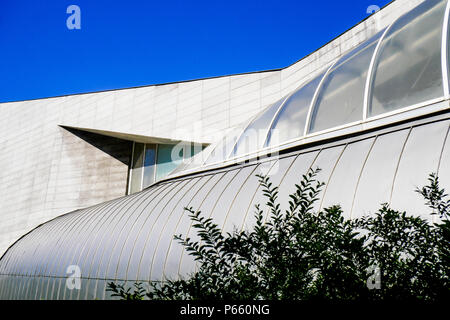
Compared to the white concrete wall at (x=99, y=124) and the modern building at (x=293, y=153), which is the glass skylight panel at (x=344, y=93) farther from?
the white concrete wall at (x=99, y=124)

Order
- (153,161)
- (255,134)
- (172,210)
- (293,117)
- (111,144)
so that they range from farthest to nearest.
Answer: (111,144)
(153,161)
(255,134)
(172,210)
(293,117)

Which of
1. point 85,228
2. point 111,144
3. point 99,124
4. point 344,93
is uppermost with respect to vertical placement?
point 99,124

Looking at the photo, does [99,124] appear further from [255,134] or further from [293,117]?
[293,117]

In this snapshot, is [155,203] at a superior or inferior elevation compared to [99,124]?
inferior

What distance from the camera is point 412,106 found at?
5973mm

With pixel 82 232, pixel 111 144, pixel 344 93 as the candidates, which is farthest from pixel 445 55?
pixel 111 144

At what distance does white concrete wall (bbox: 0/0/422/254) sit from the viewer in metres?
18.6

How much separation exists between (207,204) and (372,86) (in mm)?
3954

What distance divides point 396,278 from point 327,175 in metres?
3.18

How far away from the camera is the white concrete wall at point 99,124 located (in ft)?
61.0

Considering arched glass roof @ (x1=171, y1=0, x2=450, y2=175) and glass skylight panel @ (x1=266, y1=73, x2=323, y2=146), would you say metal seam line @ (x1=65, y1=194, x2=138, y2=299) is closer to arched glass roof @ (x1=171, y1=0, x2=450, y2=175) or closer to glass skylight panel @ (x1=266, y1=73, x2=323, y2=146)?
arched glass roof @ (x1=171, y1=0, x2=450, y2=175)

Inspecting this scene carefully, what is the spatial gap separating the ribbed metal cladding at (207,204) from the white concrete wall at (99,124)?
28.6ft

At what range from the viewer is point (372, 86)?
693cm

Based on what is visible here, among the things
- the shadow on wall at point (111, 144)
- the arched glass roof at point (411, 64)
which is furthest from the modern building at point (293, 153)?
the shadow on wall at point (111, 144)
